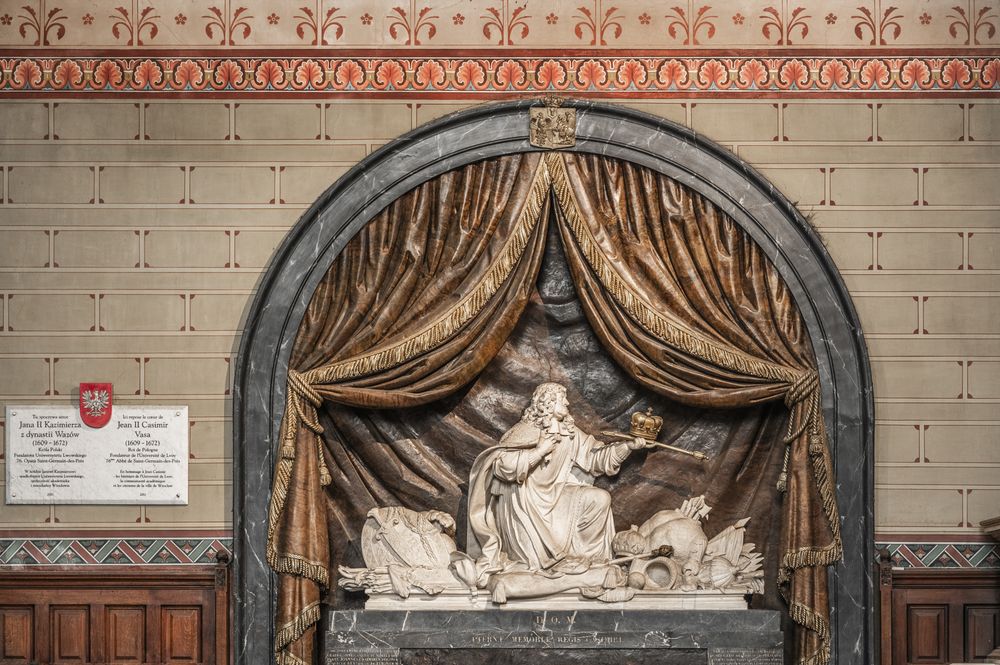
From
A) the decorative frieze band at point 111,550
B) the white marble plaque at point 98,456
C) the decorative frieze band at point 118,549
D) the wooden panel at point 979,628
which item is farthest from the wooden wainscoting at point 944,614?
the white marble plaque at point 98,456

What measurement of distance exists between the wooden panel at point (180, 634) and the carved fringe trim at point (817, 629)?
2960mm

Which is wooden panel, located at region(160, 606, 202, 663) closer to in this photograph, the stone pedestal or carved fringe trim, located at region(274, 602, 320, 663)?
carved fringe trim, located at region(274, 602, 320, 663)

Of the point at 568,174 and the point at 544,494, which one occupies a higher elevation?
the point at 568,174

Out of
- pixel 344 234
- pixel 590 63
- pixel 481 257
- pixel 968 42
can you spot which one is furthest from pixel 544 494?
pixel 968 42

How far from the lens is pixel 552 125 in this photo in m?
6.61

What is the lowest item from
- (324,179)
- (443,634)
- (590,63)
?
(443,634)

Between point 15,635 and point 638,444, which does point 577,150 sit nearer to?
point 638,444

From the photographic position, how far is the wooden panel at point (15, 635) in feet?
21.3

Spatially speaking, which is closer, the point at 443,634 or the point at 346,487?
the point at 443,634

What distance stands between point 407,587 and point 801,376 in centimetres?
219

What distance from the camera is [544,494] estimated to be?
646cm

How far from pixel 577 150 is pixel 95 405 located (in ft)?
9.05

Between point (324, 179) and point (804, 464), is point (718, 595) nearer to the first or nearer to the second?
point (804, 464)

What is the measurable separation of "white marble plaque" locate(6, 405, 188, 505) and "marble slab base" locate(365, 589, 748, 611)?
4.16 feet
